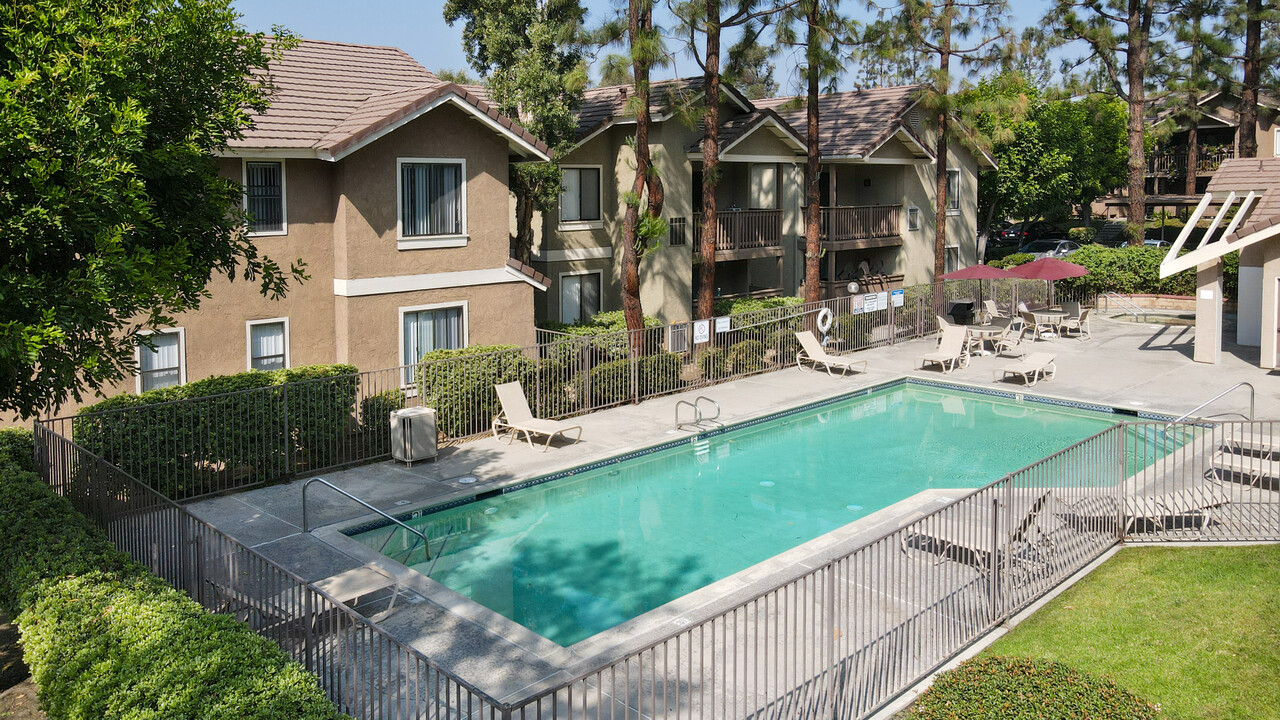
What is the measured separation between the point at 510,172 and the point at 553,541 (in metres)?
11.9

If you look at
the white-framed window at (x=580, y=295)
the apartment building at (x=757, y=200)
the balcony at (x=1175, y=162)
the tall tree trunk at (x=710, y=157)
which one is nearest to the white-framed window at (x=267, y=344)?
the apartment building at (x=757, y=200)

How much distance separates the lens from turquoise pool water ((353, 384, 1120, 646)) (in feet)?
41.7

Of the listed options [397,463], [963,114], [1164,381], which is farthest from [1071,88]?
[397,463]

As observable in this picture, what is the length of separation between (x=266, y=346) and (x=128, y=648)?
483 inches

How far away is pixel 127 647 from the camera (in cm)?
778

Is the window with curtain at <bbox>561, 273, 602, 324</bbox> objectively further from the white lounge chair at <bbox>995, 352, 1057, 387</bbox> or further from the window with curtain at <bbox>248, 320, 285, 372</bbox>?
the white lounge chair at <bbox>995, 352, 1057, 387</bbox>

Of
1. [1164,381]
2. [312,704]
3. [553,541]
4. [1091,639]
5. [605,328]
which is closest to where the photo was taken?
[312,704]

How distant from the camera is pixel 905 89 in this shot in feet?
123

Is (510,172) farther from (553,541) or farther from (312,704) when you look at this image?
(312,704)

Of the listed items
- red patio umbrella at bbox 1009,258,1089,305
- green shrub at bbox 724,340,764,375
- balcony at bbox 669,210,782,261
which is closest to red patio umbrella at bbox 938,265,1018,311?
red patio umbrella at bbox 1009,258,1089,305

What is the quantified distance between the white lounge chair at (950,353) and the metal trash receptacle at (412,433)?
13063mm

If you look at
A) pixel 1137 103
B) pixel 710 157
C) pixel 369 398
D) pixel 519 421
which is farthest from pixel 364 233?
pixel 1137 103

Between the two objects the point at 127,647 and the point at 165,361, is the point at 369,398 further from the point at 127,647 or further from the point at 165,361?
the point at 127,647

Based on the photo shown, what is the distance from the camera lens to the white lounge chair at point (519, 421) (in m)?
17.8
